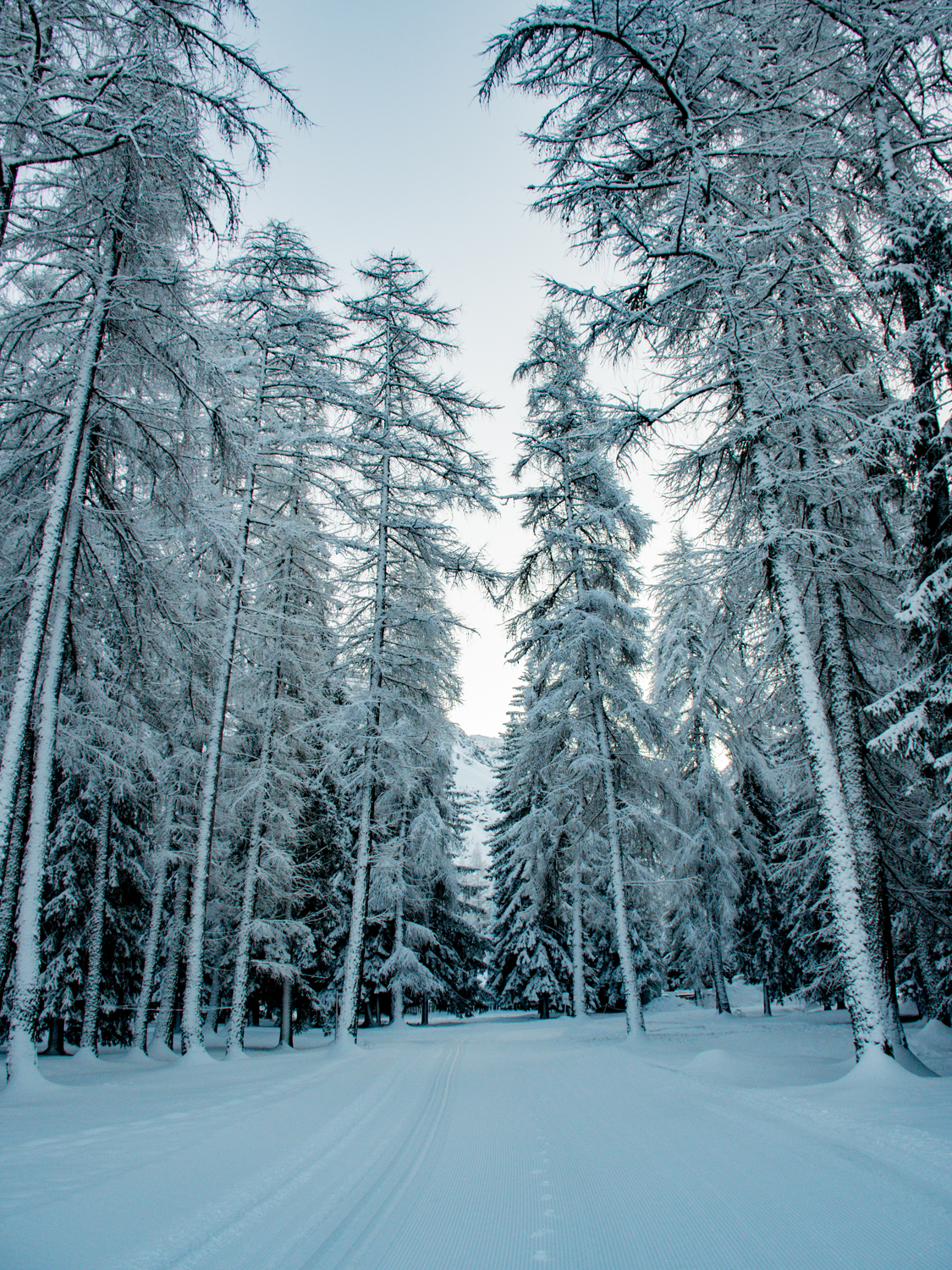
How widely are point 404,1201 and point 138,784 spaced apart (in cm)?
1243

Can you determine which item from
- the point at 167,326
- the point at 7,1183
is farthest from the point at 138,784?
the point at 7,1183

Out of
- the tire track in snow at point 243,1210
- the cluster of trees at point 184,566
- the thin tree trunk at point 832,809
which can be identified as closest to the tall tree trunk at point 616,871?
the cluster of trees at point 184,566

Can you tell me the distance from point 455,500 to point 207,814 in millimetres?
9332

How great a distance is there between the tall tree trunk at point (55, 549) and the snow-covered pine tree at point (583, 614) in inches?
336

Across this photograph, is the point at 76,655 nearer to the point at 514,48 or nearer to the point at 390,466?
the point at 390,466

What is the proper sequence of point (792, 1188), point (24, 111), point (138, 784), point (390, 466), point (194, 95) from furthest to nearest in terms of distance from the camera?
1. point (390, 466)
2. point (138, 784)
3. point (194, 95)
4. point (24, 111)
5. point (792, 1188)

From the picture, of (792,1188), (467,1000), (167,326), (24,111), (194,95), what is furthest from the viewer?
(467,1000)

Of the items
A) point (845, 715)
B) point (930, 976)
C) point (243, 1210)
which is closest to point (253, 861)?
point (243, 1210)

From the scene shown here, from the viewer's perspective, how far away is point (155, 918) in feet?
46.6

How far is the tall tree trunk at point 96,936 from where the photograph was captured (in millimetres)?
12188

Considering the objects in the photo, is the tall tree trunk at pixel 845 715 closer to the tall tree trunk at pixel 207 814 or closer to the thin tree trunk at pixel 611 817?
the thin tree trunk at pixel 611 817

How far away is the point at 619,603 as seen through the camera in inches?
558

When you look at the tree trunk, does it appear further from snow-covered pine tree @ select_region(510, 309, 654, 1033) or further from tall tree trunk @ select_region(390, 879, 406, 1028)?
tall tree trunk @ select_region(390, 879, 406, 1028)

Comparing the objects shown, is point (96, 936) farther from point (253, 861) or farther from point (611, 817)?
point (611, 817)
